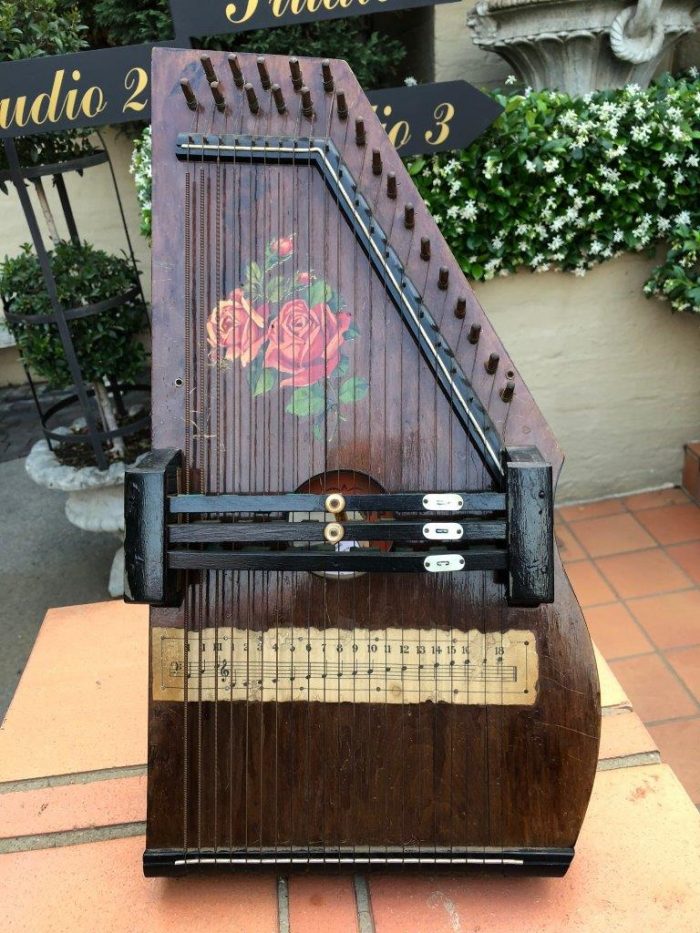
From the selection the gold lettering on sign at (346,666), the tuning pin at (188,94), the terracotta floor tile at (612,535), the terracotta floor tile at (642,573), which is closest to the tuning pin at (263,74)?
the tuning pin at (188,94)

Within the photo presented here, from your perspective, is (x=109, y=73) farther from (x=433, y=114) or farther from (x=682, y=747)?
(x=682, y=747)

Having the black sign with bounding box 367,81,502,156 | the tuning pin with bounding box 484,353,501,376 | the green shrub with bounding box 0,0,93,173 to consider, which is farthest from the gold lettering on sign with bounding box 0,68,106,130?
the tuning pin with bounding box 484,353,501,376

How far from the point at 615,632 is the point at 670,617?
21 cm

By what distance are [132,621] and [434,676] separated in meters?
0.91

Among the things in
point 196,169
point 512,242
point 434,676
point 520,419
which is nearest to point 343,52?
point 512,242

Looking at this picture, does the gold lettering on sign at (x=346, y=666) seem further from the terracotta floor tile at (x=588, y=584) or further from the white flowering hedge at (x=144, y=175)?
the white flowering hedge at (x=144, y=175)

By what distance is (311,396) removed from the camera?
1038 millimetres

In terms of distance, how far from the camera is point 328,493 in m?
0.97

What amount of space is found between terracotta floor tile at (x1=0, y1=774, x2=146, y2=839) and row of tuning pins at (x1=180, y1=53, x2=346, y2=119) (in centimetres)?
108

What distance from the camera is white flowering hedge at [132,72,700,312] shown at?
253 centimetres

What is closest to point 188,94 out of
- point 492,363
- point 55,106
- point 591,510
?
point 492,363

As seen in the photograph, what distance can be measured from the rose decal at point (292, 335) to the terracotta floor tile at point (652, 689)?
1584mm

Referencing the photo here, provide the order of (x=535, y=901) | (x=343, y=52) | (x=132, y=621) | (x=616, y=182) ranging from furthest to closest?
(x=343, y=52)
(x=616, y=182)
(x=132, y=621)
(x=535, y=901)

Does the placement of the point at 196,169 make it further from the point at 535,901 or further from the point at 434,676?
the point at 535,901
